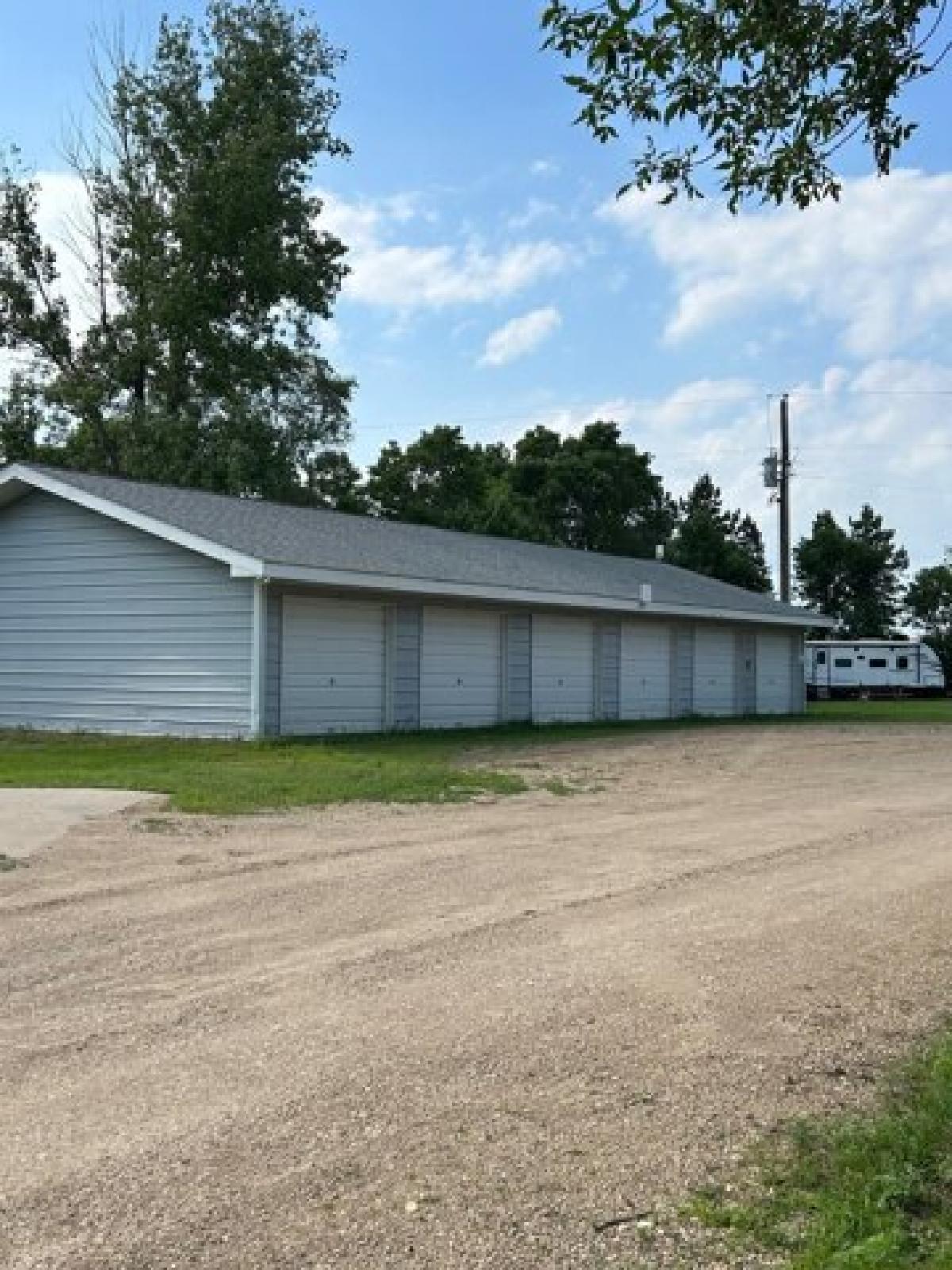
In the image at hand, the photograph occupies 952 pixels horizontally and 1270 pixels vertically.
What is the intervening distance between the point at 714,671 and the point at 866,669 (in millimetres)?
26308

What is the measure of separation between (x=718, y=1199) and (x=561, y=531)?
183ft

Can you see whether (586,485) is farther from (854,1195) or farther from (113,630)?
(854,1195)

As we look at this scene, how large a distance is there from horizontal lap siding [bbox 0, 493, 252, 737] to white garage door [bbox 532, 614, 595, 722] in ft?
25.0

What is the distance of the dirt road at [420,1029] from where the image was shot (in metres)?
3.78

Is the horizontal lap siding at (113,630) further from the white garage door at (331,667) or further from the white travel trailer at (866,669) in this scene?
the white travel trailer at (866,669)

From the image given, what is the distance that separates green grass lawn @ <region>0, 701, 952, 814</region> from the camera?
13.8 metres

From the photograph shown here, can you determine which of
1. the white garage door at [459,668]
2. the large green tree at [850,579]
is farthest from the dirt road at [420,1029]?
the large green tree at [850,579]

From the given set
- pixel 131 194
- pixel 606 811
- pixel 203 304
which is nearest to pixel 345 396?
pixel 203 304

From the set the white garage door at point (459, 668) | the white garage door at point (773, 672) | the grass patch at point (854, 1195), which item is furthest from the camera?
the white garage door at point (773, 672)

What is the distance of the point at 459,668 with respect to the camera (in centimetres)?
2423

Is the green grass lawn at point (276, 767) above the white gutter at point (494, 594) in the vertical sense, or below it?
below

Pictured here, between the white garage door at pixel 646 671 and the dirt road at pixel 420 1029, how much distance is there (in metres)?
18.0

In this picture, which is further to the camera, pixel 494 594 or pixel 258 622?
pixel 494 594

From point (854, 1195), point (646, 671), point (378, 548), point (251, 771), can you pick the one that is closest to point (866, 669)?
point (646, 671)
